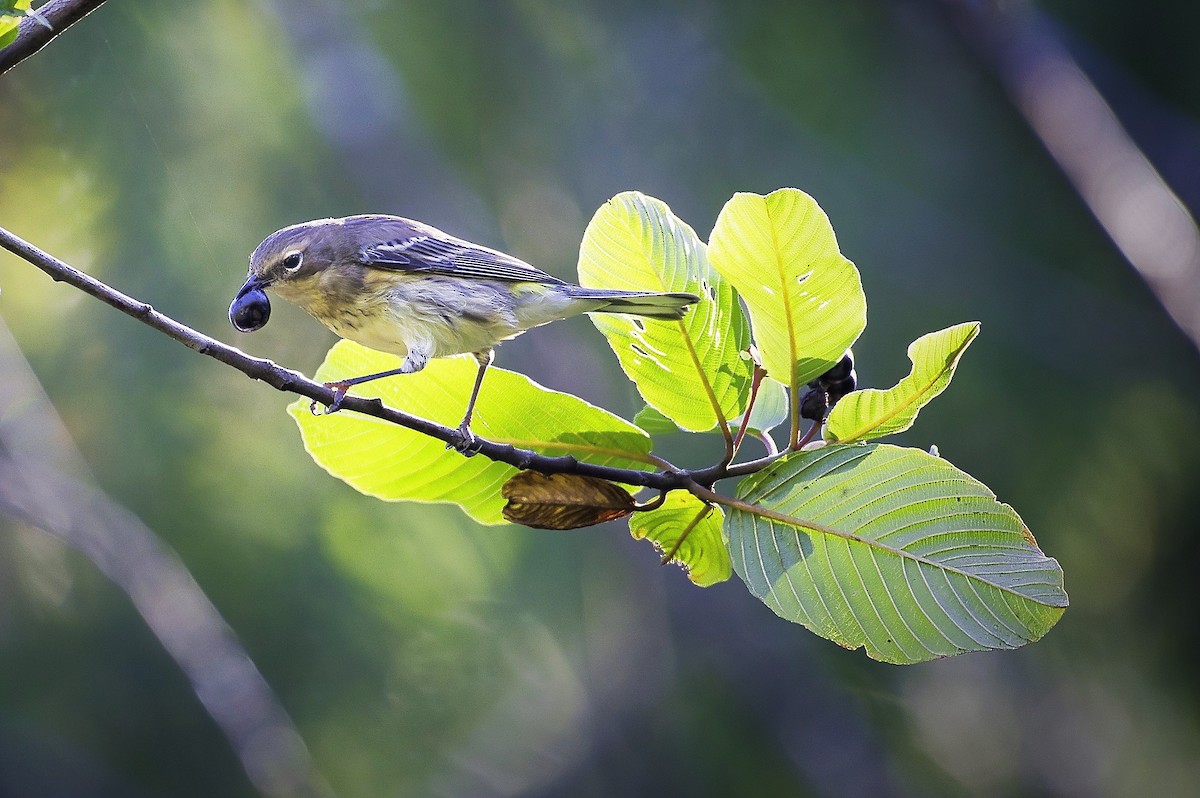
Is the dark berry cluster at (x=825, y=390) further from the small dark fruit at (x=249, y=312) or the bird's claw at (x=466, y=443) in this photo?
the small dark fruit at (x=249, y=312)

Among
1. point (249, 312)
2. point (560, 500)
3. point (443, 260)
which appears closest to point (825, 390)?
point (560, 500)

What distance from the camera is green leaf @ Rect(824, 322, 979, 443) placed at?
37.0 inches

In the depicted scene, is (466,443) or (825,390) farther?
(825,390)

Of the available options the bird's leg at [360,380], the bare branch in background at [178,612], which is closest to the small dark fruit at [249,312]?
the bird's leg at [360,380]

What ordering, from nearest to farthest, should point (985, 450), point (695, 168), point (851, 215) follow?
point (985, 450)
point (851, 215)
point (695, 168)

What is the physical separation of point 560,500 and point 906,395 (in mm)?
341

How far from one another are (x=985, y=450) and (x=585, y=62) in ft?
6.99

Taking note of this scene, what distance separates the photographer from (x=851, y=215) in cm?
348

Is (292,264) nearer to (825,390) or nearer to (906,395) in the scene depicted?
(825,390)

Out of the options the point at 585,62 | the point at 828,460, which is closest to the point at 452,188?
the point at 585,62

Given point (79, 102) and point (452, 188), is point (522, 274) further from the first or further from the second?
point (452, 188)

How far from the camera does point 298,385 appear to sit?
2.83 feet

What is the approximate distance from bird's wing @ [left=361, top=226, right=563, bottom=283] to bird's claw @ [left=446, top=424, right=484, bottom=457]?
643 mm

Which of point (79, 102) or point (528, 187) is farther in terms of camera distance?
point (528, 187)
